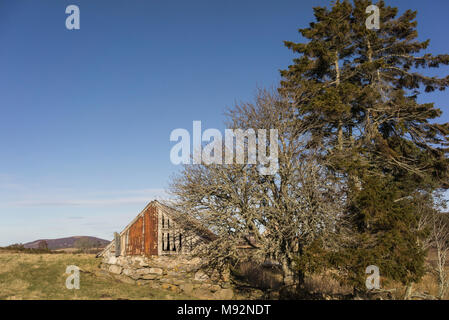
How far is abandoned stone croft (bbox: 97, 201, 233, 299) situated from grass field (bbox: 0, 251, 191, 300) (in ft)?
2.87

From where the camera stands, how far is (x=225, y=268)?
64.5 feet

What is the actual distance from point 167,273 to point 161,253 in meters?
1.31

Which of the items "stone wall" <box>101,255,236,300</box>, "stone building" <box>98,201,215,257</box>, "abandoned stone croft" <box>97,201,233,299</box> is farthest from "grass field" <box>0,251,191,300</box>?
"stone building" <box>98,201,215,257</box>

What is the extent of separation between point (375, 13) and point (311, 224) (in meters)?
13.6

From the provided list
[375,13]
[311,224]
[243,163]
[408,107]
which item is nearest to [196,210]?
[243,163]

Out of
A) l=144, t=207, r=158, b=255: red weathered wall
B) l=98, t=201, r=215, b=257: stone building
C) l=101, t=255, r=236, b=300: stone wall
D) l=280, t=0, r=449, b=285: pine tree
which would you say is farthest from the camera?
l=144, t=207, r=158, b=255: red weathered wall

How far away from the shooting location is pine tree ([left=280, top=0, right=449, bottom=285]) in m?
14.2

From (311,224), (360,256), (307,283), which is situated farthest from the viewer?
(307,283)

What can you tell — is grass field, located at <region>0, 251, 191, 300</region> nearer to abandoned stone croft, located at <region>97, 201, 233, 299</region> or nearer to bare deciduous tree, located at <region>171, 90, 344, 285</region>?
abandoned stone croft, located at <region>97, 201, 233, 299</region>

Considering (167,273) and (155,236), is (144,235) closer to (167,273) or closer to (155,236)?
(155,236)

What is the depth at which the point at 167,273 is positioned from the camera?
1975 cm

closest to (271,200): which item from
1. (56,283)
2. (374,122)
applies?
(374,122)

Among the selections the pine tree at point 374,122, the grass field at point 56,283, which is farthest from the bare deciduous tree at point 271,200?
the grass field at point 56,283
